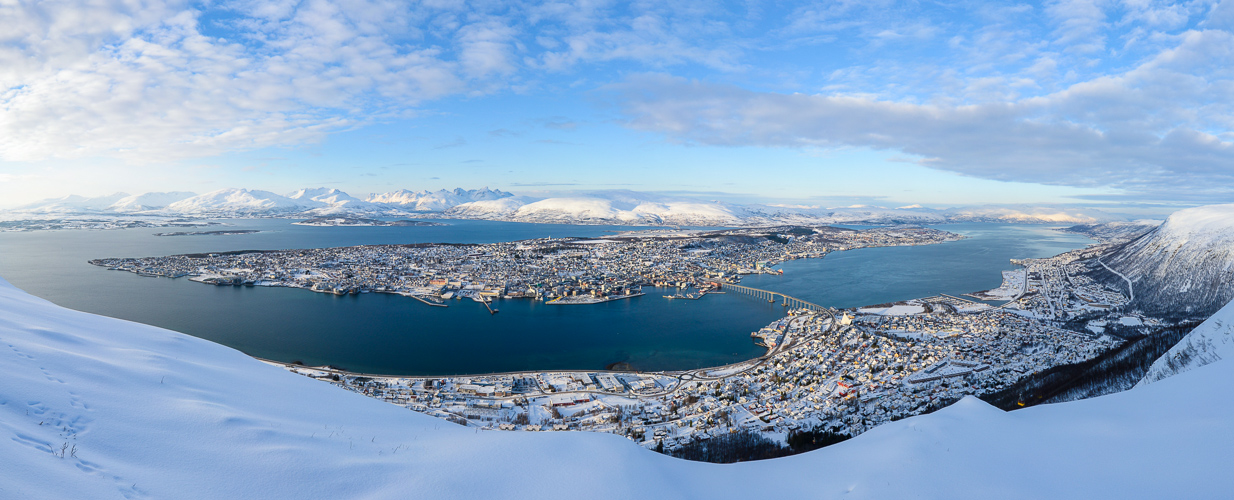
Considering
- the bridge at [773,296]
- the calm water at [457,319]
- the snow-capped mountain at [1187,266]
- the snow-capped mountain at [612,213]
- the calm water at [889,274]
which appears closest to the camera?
the calm water at [457,319]

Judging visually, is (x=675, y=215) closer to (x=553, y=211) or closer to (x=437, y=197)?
(x=553, y=211)

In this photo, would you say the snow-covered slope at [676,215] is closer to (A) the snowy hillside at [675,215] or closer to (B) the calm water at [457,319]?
Answer: (A) the snowy hillside at [675,215]

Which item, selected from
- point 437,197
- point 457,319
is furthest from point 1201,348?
point 437,197

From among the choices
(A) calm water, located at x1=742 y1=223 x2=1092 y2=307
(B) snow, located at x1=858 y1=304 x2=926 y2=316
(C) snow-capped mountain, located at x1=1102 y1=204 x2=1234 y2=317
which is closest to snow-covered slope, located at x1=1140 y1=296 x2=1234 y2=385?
(B) snow, located at x1=858 y1=304 x2=926 y2=316

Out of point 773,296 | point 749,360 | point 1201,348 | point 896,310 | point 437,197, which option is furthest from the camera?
point 437,197

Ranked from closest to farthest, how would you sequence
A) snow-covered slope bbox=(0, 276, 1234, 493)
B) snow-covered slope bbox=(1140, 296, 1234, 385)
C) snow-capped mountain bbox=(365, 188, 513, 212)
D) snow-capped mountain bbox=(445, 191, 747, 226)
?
1. snow-covered slope bbox=(0, 276, 1234, 493)
2. snow-covered slope bbox=(1140, 296, 1234, 385)
3. snow-capped mountain bbox=(445, 191, 747, 226)
4. snow-capped mountain bbox=(365, 188, 513, 212)

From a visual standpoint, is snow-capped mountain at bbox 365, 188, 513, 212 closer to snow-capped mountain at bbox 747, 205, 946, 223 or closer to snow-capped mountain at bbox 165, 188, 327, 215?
snow-capped mountain at bbox 165, 188, 327, 215

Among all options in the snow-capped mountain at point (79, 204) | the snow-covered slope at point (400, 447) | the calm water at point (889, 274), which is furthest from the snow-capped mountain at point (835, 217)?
the snow-capped mountain at point (79, 204)
